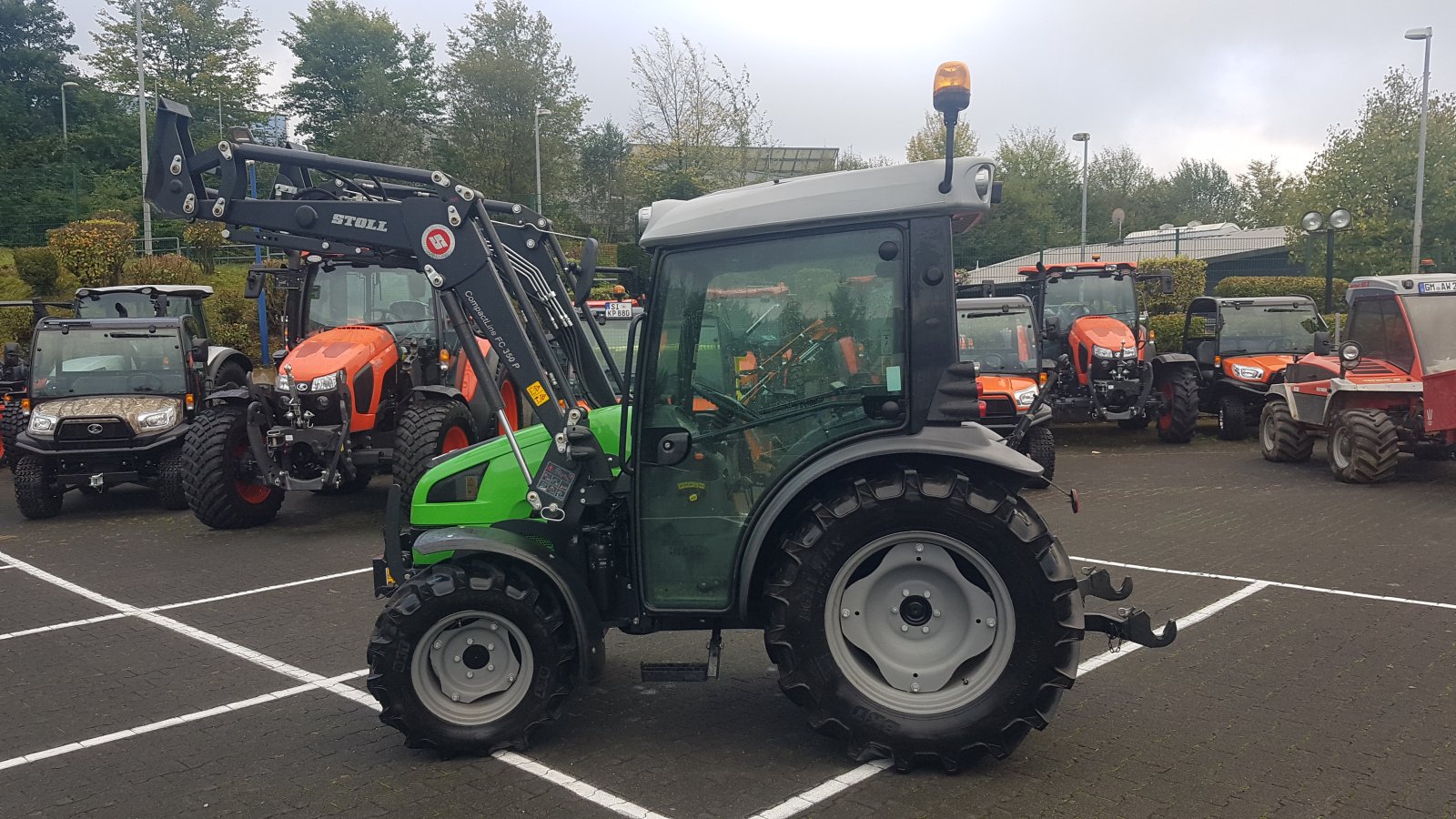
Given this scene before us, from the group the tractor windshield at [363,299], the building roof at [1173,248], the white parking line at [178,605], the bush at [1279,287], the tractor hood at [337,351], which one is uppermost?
the building roof at [1173,248]

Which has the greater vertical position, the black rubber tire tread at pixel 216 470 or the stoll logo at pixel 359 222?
the stoll logo at pixel 359 222

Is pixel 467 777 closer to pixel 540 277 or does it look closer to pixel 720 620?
pixel 720 620

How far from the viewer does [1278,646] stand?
19.0 ft

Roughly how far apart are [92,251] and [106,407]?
603 inches

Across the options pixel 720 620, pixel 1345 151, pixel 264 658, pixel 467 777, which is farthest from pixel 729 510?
pixel 1345 151

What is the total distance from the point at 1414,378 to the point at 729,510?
9517mm

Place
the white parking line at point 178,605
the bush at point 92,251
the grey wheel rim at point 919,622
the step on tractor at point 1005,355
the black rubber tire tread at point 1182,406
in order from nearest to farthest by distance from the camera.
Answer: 1. the grey wheel rim at point 919,622
2. the white parking line at point 178,605
3. the step on tractor at point 1005,355
4. the black rubber tire tread at point 1182,406
5. the bush at point 92,251

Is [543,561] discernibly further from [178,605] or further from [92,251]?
[92,251]

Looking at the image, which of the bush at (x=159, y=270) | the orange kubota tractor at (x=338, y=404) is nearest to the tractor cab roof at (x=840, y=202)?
the orange kubota tractor at (x=338, y=404)

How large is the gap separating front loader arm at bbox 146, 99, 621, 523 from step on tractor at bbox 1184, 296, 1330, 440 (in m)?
12.1

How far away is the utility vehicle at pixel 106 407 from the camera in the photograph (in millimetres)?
10992

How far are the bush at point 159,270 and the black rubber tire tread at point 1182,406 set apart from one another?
2132cm

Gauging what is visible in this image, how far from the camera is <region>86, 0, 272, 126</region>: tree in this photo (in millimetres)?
45156

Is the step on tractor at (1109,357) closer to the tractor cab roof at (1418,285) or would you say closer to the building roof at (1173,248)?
the tractor cab roof at (1418,285)
